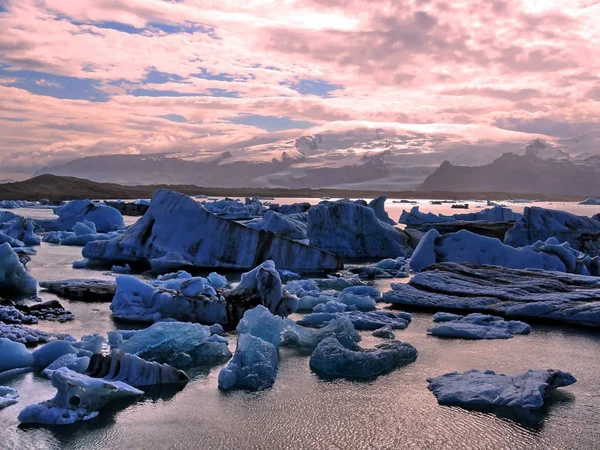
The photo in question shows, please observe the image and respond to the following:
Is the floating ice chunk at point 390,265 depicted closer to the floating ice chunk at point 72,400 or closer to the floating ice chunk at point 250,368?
the floating ice chunk at point 250,368

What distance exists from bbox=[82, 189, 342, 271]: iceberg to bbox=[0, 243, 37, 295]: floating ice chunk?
406 centimetres

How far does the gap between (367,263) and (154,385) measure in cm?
1164

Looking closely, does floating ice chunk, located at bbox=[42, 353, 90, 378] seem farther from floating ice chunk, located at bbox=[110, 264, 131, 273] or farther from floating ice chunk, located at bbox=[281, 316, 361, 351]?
floating ice chunk, located at bbox=[110, 264, 131, 273]

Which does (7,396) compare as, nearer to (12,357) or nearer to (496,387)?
(12,357)

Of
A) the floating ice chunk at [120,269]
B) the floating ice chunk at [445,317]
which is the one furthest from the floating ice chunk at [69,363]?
the floating ice chunk at [120,269]

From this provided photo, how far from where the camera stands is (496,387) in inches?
232

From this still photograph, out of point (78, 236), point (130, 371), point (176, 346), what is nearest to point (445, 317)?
point (176, 346)

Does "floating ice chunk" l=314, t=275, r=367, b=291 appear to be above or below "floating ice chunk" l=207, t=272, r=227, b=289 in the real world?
below

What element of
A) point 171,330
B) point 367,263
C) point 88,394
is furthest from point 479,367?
point 367,263

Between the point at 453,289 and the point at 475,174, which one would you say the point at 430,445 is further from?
the point at 475,174

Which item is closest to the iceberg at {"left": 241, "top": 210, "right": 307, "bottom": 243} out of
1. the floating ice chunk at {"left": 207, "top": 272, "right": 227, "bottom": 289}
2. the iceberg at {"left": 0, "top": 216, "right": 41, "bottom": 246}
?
the iceberg at {"left": 0, "top": 216, "right": 41, "bottom": 246}

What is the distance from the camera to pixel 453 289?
1093cm

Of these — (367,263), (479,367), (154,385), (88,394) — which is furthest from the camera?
(367,263)

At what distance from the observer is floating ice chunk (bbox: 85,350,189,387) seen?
587 centimetres
